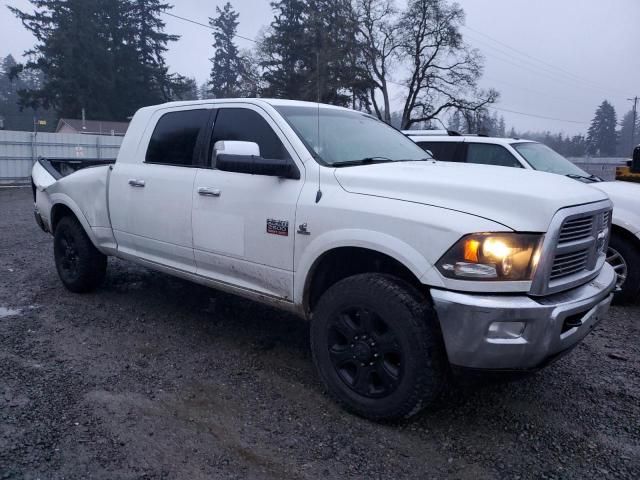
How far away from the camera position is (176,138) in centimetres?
435

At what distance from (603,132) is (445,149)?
3302 inches

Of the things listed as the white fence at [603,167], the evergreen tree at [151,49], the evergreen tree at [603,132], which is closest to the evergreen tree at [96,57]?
the evergreen tree at [151,49]

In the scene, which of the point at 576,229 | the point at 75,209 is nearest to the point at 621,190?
the point at 576,229

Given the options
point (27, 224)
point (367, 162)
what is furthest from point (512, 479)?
point (27, 224)

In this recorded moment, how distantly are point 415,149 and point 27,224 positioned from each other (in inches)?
A: 353

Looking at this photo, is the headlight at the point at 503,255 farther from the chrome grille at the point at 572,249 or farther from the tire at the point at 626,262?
the tire at the point at 626,262

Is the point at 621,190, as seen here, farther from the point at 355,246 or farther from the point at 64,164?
the point at 64,164

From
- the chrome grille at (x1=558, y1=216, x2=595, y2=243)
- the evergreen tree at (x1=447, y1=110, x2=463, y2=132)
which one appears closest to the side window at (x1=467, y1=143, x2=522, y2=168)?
the chrome grille at (x1=558, y1=216, x2=595, y2=243)

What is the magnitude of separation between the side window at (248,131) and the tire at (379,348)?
112cm

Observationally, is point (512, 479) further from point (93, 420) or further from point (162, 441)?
point (93, 420)

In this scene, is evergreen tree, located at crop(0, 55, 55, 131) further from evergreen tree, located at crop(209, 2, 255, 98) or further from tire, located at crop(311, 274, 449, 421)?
tire, located at crop(311, 274, 449, 421)

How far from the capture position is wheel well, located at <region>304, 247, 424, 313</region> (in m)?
3.10

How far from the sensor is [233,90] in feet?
169

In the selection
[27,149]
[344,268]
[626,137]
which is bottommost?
[344,268]
